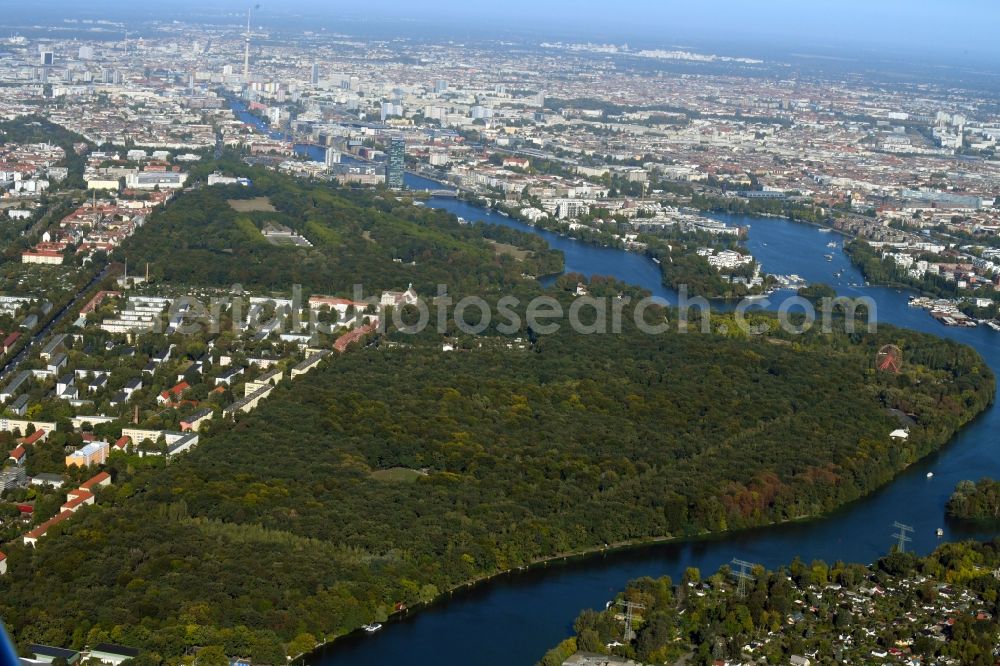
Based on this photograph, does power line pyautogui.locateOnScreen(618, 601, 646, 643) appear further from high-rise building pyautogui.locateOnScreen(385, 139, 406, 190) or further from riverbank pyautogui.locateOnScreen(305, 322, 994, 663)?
high-rise building pyautogui.locateOnScreen(385, 139, 406, 190)

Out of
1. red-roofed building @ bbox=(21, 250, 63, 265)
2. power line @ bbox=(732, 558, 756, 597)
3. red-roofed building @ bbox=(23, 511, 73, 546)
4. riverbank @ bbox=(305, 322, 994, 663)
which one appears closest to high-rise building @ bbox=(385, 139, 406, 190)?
red-roofed building @ bbox=(21, 250, 63, 265)

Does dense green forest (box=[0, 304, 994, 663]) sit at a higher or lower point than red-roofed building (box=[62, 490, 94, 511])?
higher

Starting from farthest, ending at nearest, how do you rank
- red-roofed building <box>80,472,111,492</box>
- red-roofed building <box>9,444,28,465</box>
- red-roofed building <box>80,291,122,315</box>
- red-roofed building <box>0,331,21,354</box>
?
red-roofed building <box>80,291,122,315</box>, red-roofed building <box>0,331,21,354</box>, red-roofed building <box>9,444,28,465</box>, red-roofed building <box>80,472,111,492</box>

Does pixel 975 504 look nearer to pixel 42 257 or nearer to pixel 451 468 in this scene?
pixel 451 468

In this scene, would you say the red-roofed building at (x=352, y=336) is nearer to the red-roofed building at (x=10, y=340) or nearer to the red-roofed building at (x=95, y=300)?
the red-roofed building at (x=95, y=300)

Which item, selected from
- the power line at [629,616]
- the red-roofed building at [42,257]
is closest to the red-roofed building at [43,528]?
the power line at [629,616]

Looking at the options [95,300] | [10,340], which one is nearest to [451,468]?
[10,340]
